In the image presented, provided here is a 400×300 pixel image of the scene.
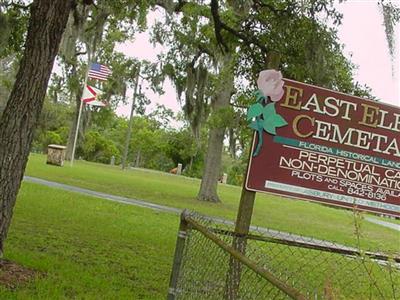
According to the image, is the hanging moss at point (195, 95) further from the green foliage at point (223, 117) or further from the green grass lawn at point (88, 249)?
Result: the green grass lawn at point (88, 249)

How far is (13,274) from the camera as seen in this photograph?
5.09 meters

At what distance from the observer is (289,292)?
6.25 feet

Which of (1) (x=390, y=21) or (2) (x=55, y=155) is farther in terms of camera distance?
(2) (x=55, y=155)

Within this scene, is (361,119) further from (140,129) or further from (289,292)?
Result: (140,129)

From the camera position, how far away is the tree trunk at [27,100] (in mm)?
4973

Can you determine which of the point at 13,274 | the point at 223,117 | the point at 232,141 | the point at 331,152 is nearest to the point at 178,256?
the point at 331,152

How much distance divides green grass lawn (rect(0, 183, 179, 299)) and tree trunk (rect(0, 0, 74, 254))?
0.75 m

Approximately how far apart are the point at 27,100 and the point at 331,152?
9.07 feet

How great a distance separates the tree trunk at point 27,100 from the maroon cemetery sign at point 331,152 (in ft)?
7.28

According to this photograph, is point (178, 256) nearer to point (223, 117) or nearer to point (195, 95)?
point (223, 117)

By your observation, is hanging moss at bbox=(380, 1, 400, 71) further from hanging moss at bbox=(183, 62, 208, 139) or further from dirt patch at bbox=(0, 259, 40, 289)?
hanging moss at bbox=(183, 62, 208, 139)

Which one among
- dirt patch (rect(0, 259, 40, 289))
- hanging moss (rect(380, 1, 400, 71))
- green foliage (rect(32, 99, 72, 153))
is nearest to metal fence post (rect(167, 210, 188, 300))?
dirt patch (rect(0, 259, 40, 289))

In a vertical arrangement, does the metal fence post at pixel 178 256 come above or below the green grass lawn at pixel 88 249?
above

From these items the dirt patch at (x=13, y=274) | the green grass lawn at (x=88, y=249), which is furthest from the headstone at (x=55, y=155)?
the dirt patch at (x=13, y=274)
